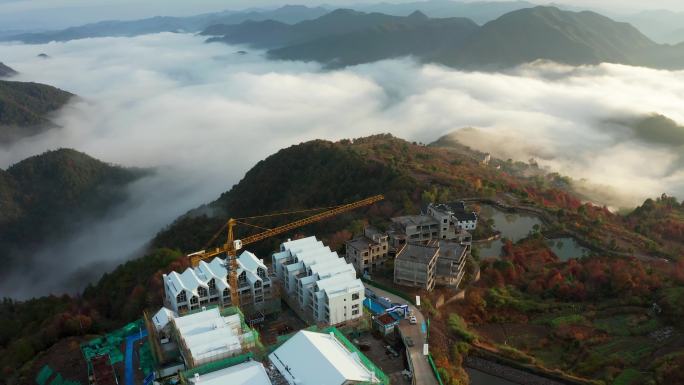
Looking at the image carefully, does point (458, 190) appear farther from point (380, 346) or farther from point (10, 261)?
point (10, 261)

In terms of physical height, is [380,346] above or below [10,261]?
above

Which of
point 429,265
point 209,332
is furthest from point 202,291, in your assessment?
point 429,265

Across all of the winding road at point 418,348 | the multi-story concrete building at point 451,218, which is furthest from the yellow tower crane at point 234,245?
the winding road at point 418,348

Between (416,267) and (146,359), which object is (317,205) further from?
(146,359)

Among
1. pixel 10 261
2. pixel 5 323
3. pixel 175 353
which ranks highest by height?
pixel 175 353

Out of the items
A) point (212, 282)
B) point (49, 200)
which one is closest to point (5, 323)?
point (212, 282)

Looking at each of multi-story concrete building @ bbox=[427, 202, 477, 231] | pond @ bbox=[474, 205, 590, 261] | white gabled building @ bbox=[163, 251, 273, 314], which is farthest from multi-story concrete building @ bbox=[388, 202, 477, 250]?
white gabled building @ bbox=[163, 251, 273, 314]

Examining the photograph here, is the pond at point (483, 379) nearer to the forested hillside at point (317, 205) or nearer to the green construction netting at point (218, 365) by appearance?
the forested hillside at point (317, 205)
